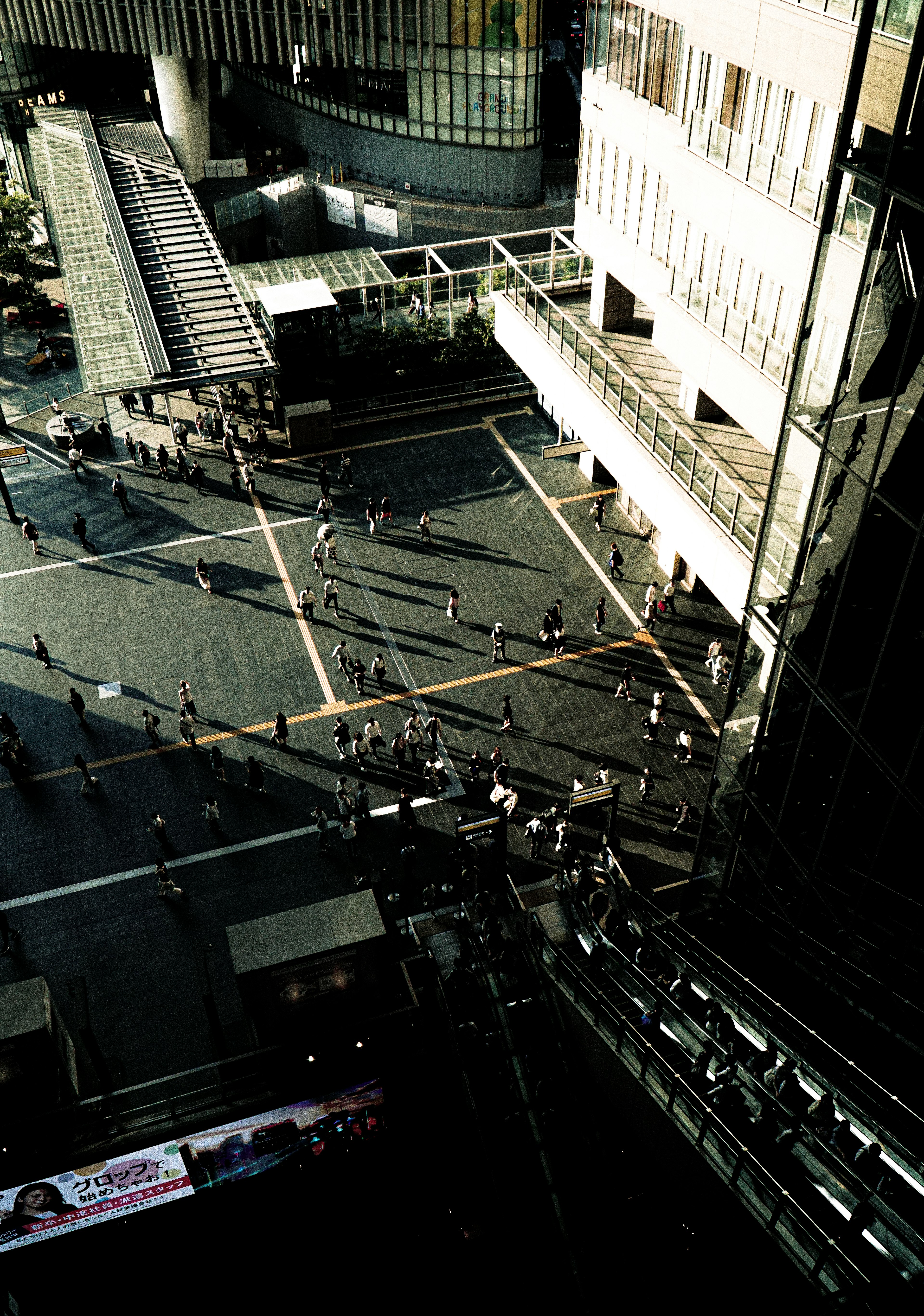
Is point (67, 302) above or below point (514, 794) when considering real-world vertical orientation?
above

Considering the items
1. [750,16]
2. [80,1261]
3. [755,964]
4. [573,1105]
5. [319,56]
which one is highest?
[750,16]

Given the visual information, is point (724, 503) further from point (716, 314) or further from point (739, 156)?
point (739, 156)

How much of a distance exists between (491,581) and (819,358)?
694 inches

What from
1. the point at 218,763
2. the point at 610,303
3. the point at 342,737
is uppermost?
the point at 610,303

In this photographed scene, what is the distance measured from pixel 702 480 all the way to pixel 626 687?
5.28 metres

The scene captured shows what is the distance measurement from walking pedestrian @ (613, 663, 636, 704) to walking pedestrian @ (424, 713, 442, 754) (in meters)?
4.55

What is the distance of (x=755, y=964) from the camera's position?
16125 mm

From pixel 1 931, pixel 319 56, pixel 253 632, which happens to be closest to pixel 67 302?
pixel 319 56

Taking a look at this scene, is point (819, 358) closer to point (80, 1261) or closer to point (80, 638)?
point (80, 1261)

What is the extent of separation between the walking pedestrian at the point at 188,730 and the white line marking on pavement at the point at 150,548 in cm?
801

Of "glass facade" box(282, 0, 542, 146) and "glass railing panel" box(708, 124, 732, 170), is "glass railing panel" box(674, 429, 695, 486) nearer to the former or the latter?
"glass railing panel" box(708, 124, 732, 170)

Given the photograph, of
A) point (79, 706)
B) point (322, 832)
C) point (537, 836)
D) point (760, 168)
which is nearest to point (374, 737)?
point (322, 832)

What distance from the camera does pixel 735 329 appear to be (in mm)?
22062

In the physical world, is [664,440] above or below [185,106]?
below
